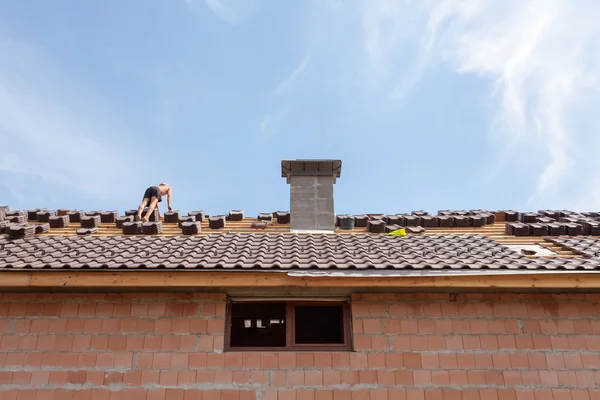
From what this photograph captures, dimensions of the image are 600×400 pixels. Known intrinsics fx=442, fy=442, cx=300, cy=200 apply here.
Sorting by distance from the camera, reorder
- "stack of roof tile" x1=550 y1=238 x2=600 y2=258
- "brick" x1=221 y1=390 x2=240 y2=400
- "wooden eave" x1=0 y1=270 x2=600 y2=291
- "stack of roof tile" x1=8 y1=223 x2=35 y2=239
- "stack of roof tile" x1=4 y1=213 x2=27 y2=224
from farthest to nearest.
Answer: "stack of roof tile" x1=4 y1=213 x2=27 y2=224 → "stack of roof tile" x1=8 y1=223 x2=35 y2=239 → "stack of roof tile" x1=550 y1=238 x2=600 y2=258 → "wooden eave" x1=0 y1=270 x2=600 y2=291 → "brick" x1=221 y1=390 x2=240 y2=400

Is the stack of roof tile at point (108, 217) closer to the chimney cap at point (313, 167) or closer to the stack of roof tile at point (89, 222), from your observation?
the stack of roof tile at point (89, 222)

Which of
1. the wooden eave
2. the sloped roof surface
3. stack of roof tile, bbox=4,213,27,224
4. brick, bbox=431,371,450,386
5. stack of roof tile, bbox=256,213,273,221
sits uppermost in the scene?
stack of roof tile, bbox=256,213,273,221

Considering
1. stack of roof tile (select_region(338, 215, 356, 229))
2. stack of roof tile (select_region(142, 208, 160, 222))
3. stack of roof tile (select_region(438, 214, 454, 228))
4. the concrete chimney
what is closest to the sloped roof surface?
the concrete chimney

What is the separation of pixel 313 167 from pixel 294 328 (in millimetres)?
4064

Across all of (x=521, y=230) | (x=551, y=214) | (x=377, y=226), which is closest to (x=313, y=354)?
(x=377, y=226)

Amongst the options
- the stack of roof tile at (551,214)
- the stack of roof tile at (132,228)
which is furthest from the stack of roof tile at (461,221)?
the stack of roof tile at (132,228)

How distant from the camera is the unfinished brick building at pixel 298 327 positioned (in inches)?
185

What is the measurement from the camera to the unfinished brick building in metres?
4.69

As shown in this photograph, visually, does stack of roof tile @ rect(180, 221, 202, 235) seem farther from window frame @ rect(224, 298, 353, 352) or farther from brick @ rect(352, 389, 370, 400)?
brick @ rect(352, 389, 370, 400)

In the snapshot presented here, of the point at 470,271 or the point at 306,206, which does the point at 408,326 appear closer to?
the point at 470,271

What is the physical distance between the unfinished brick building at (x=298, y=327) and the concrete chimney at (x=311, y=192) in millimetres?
2553

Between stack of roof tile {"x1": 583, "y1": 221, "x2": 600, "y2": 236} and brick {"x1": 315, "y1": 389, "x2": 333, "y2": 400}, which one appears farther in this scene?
stack of roof tile {"x1": 583, "y1": 221, "x2": 600, "y2": 236}

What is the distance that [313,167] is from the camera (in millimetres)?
8539

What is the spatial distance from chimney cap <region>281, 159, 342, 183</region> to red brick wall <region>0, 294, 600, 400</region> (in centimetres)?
380
